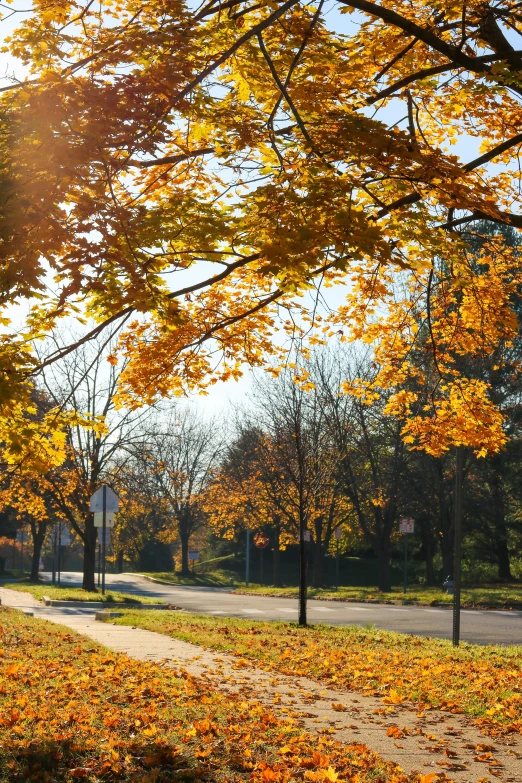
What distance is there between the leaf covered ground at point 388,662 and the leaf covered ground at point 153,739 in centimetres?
167

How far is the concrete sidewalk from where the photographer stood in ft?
17.7

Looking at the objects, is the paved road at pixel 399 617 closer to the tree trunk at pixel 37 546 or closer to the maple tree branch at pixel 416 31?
the maple tree branch at pixel 416 31

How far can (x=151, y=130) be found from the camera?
22.1ft

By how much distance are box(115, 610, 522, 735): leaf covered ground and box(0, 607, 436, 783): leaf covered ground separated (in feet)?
5.49

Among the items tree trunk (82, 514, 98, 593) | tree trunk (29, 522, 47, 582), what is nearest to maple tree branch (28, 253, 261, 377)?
tree trunk (82, 514, 98, 593)

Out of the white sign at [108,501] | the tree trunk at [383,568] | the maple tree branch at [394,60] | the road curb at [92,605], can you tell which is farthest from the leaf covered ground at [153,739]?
the tree trunk at [383,568]

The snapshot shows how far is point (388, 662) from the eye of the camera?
1084 cm

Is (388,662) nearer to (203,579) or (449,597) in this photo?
(449,597)

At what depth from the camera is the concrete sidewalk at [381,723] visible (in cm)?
538

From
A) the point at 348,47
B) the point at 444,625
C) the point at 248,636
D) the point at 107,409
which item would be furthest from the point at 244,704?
the point at 107,409

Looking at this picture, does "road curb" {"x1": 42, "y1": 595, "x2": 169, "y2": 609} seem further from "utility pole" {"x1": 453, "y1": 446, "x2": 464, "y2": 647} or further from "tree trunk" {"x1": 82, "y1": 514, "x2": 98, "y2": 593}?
"utility pole" {"x1": 453, "y1": 446, "x2": 464, "y2": 647}

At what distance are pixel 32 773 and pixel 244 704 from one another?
2.32 metres

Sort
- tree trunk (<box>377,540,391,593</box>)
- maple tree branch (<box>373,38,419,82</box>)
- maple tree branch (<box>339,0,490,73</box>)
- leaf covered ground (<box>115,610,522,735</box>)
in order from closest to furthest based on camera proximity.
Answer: maple tree branch (<box>339,0,490,73</box>)
leaf covered ground (<box>115,610,522,735</box>)
maple tree branch (<box>373,38,419,82</box>)
tree trunk (<box>377,540,391,593</box>)

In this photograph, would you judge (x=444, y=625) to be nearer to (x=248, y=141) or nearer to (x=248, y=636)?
(x=248, y=636)
